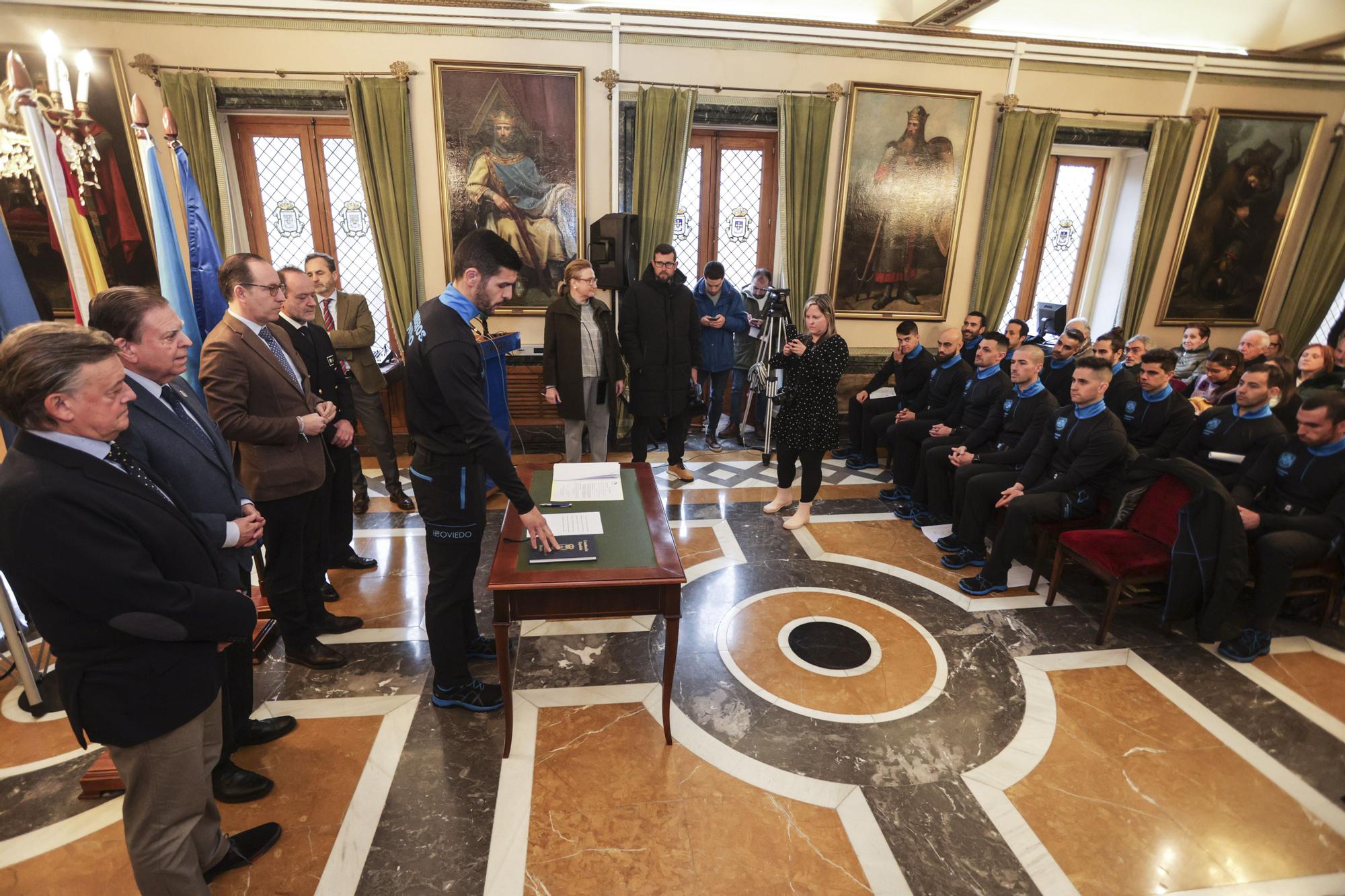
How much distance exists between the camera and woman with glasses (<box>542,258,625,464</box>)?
4562mm

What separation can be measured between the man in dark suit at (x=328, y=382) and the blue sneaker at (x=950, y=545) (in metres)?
3.69

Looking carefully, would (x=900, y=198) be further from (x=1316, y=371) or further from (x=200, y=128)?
(x=200, y=128)

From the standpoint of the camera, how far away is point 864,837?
216 cm

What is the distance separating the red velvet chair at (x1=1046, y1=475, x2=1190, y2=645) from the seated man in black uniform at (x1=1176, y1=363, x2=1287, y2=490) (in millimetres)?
367

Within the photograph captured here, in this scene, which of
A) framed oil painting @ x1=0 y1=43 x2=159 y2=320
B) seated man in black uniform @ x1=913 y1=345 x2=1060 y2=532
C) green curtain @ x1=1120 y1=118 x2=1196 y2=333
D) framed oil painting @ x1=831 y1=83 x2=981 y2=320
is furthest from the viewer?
green curtain @ x1=1120 y1=118 x2=1196 y2=333

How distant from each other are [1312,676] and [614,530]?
11.4 ft

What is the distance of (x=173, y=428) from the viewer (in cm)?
178

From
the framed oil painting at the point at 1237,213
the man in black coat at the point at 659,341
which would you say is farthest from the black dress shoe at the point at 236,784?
the framed oil painting at the point at 1237,213

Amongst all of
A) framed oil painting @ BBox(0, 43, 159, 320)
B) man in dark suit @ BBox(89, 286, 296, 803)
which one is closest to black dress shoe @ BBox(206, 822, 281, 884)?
man in dark suit @ BBox(89, 286, 296, 803)

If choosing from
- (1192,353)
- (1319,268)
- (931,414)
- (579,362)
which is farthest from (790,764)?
(1319,268)

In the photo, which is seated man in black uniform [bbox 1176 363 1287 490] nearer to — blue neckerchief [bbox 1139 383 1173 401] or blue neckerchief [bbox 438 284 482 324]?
blue neckerchief [bbox 1139 383 1173 401]

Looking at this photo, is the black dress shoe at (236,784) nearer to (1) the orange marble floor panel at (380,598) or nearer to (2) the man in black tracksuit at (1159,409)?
(1) the orange marble floor panel at (380,598)

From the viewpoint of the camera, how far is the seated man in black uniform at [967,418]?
4.55 meters

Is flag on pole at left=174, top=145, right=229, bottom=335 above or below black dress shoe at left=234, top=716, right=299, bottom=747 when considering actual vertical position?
above
